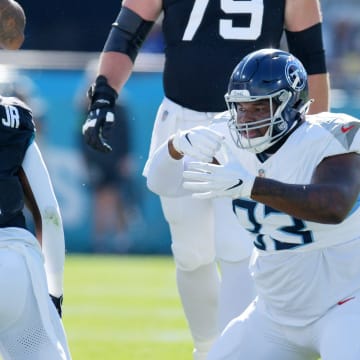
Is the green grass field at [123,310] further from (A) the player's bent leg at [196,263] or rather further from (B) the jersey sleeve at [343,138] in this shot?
(B) the jersey sleeve at [343,138]

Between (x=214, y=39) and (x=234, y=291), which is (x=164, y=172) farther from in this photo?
(x=214, y=39)

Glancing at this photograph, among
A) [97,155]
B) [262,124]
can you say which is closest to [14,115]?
[262,124]

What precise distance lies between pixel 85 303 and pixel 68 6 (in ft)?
16.6

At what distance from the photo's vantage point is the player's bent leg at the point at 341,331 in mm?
3609

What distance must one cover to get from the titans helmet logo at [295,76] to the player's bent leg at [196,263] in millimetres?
988

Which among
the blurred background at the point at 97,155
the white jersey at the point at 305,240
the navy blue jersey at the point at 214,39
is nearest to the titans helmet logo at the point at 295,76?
the white jersey at the point at 305,240

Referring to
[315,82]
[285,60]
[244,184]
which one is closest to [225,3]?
[315,82]

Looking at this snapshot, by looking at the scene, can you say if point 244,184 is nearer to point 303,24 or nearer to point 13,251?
point 13,251

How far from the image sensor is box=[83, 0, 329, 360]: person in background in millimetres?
4742

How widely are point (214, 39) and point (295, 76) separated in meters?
0.92

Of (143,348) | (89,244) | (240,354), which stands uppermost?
(240,354)

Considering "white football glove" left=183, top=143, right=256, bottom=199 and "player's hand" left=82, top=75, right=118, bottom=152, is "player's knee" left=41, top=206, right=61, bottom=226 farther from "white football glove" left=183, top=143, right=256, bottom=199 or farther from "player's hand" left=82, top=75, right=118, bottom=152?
"player's hand" left=82, top=75, right=118, bottom=152

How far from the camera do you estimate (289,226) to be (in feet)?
12.5

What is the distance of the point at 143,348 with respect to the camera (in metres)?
6.02
